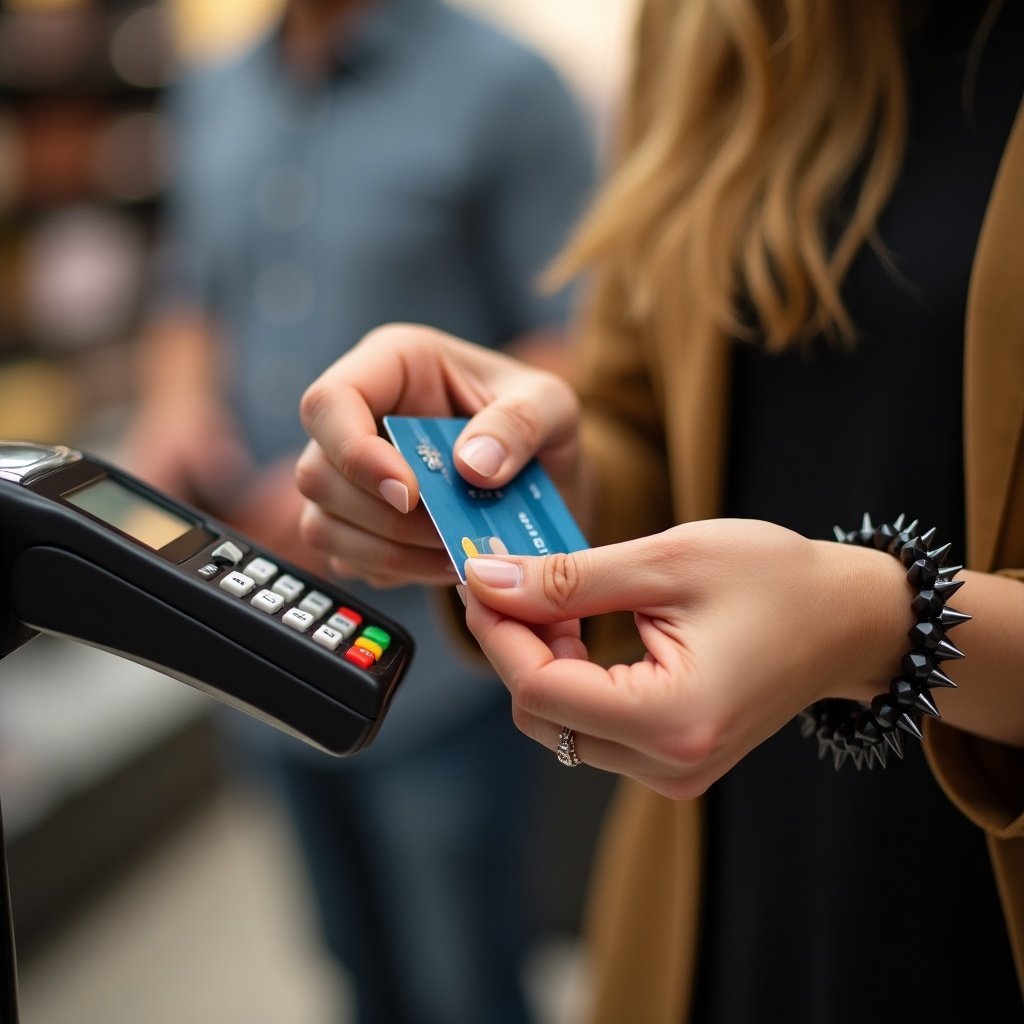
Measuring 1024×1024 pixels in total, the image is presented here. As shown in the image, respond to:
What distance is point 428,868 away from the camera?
116 cm

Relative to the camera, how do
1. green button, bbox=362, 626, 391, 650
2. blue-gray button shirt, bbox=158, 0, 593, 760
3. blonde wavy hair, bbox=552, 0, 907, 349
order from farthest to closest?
blue-gray button shirt, bbox=158, 0, 593, 760
blonde wavy hair, bbox=552, 0, 907, 349
green button, bbox=362, 626, 391, 650

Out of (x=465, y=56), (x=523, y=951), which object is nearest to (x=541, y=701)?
(x=465, y=56)

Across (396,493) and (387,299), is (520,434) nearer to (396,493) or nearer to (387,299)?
(396,493)

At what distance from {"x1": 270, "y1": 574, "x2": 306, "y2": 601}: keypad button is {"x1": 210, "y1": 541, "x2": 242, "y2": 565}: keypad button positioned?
0.02 m

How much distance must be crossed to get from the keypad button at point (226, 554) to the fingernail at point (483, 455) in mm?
111

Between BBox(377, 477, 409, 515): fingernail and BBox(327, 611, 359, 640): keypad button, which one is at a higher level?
BBox(377, 477, 409, 515): fingernail

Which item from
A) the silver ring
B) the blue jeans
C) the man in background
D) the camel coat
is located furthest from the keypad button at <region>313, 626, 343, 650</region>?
the blue jeans

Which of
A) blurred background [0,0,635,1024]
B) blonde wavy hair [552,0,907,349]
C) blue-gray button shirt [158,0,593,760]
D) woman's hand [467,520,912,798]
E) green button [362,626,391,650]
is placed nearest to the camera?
woman's hand [467,520,912,798]

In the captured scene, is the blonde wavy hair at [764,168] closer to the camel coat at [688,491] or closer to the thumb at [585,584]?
the camel coat at [688,491]

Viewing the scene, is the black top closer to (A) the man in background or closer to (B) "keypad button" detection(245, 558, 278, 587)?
(B) "keypad button" detection(245, 558, 278, 587)

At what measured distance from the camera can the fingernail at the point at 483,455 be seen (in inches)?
18.2

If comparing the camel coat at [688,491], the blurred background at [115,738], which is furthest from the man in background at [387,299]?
the camel coat at [688,491]

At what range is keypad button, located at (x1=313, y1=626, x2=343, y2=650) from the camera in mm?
425

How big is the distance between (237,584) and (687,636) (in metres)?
0.19
